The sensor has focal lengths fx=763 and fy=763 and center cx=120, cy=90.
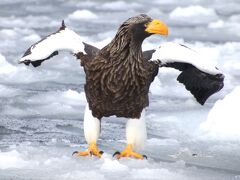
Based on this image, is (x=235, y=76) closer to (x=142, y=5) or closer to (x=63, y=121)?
(x=63, y=121)

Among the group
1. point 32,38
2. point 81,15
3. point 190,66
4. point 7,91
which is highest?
point 81,15

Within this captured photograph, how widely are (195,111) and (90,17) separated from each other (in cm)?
676

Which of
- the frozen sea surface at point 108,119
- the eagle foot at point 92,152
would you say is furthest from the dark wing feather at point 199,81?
the eagle foot at point 92,152

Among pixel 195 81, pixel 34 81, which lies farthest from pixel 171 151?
pixel 34 81

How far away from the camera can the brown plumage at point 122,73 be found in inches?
219

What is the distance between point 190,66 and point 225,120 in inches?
65.6

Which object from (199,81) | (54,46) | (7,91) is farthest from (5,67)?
(199,81)

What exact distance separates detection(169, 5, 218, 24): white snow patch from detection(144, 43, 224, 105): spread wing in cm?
822

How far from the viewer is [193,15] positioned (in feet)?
49.5

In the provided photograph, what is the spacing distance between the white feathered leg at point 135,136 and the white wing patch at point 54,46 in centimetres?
70

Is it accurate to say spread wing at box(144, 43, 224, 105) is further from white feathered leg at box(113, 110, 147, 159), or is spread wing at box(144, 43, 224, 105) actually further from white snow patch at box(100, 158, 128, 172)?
white snow patch at box(100, 158, 128, 172)

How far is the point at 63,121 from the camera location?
7.88 metres

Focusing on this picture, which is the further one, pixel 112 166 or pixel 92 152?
pixel 92 152

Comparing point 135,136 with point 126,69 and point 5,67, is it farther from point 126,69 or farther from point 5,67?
point 5,67
